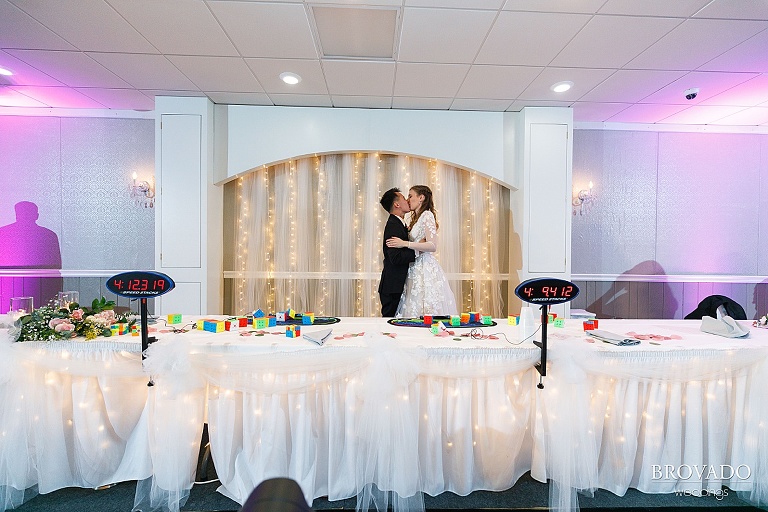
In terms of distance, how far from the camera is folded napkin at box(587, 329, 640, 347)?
1.85m

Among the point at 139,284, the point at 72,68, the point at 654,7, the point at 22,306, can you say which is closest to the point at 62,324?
the point at 22,306

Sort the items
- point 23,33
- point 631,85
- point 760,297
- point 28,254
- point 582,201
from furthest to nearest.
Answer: point 760,297 → point 582,201 → point 28,254 → point 631,85 → point 23,33

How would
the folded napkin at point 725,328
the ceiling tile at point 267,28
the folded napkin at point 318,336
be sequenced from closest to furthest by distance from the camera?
1. the folded napkin at point 318,336
2. the folded napkin at point 725,328
3. the ceiling tile at point 267,28

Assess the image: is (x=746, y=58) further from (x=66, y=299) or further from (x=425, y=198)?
(x=66, y=299)

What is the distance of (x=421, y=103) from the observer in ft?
12.5

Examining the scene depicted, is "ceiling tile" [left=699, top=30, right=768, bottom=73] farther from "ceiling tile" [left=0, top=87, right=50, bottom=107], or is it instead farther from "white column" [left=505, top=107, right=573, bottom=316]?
"ceiling tile" [left=0, top=87, right=50, bottom=107]

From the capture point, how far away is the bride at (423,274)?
3223 millimetres

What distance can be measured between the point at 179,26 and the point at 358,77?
1333 millimetres

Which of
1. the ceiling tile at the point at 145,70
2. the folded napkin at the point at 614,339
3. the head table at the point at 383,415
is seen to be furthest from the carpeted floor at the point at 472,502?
the ceiling tile at the point at 145,70

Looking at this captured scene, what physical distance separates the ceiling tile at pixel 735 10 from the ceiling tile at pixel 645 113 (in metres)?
1.48

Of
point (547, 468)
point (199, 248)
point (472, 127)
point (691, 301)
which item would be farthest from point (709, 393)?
point (199, 248)

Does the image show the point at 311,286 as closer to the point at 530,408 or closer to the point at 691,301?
the point at 530,408

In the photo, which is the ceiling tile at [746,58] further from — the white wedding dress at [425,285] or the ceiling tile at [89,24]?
the ceiling tile at [89,24]

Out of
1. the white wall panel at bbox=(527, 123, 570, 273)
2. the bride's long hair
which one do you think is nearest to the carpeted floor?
the bride's long hair
